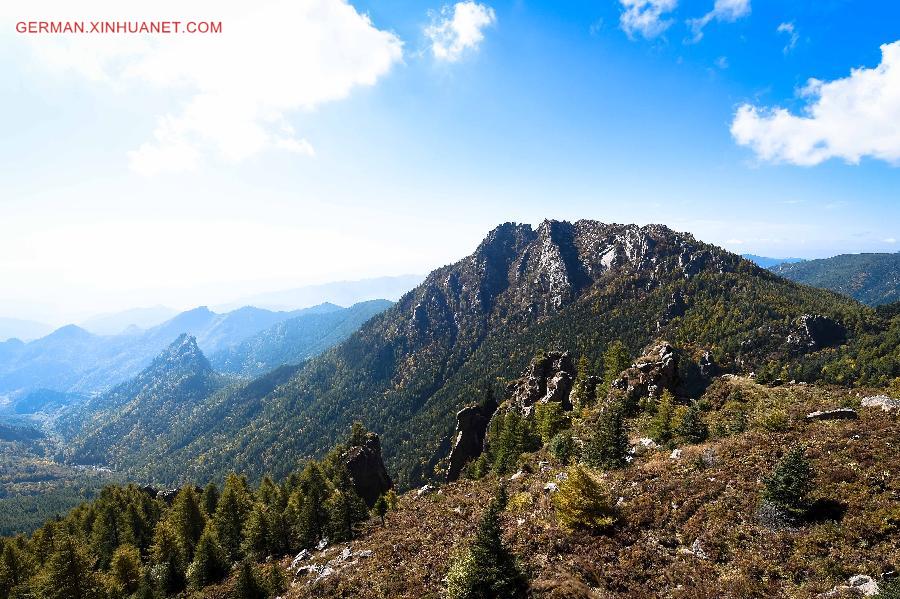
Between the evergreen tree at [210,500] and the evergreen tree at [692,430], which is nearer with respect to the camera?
the evergreen tree at [692,430]

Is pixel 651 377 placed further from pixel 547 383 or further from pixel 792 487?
pixel 792 487

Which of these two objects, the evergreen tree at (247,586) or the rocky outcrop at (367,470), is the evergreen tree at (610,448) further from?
the rocky outcrop at (367,470)

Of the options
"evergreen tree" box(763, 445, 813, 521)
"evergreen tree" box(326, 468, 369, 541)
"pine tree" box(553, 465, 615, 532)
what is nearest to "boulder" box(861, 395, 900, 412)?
"evergreen tree" box(763, 445, 813, 521)

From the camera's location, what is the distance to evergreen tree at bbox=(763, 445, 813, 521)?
27625 millimetres

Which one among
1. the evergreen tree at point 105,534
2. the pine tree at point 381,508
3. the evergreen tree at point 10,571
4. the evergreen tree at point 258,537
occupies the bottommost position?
the evergreen tree at point 105,534

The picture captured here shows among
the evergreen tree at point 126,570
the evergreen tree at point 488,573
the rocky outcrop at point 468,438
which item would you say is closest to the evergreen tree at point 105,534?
the evergreen tree at point 126,570

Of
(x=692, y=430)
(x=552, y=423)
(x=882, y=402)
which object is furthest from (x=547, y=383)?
(x=882, y=402)

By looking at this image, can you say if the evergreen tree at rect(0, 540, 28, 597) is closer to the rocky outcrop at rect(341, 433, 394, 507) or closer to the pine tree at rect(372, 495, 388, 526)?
the rocky outcrop at rect(341, 433, 394, 507)

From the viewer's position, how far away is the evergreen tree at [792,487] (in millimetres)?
27625

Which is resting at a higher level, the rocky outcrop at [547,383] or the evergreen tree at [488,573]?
the evergreen tree at [488,573]

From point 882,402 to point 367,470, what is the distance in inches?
3735

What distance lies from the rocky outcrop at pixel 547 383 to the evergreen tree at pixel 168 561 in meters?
75.9

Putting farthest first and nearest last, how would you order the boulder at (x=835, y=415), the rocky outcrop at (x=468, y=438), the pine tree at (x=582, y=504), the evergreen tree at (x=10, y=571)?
the rocky outcrop at (x=468, y=438)
the evergreen tree at (x=10, y=571)
the boulder at (x=835, y=415)
the pine tree at (x=582, y=504)

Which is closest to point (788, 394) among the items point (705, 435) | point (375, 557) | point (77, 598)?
point (705, 435)
